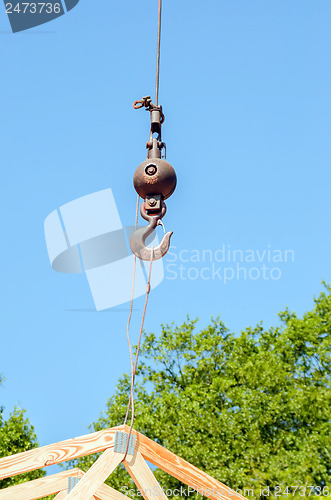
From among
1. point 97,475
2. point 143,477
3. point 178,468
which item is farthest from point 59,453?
point 178,468

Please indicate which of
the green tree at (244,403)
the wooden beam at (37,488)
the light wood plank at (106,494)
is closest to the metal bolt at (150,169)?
the light wood plank at (106,494)

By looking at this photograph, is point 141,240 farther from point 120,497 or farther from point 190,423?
point 190,423

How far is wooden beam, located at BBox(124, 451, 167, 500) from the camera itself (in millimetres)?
3617

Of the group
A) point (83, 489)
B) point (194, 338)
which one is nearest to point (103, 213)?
point (194, 338)

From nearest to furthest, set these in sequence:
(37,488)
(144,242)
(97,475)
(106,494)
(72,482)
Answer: (144,242), (97,475), (106,494), (37,488), (72,482)

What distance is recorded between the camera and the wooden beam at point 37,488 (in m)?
4.62

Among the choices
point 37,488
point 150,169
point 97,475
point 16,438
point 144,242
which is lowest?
point 97,475

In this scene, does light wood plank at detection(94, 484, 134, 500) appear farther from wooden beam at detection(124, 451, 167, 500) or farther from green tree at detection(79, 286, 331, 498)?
green tree at detection(79, 286, 331, 498)

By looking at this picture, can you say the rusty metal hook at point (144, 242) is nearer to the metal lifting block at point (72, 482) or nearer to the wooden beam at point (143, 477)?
the wooden beam at point (143, 477)

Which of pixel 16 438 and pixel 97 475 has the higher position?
pixel 16 438

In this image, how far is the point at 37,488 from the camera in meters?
4.73

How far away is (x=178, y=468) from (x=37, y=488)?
1421 millimetres

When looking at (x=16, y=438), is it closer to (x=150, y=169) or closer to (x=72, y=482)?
(x=72, y=482)

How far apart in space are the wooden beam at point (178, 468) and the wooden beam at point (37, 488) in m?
1.32
